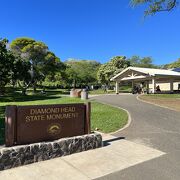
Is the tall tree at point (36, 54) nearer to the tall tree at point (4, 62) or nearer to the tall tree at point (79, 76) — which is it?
the tall tree at point (4, 62)

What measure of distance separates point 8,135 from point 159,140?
4.91 m

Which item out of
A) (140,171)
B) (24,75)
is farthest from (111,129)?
(24,75)

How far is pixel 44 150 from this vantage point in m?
6.12

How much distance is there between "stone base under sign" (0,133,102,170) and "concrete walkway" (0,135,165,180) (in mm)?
145

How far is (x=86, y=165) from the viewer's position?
229 inches

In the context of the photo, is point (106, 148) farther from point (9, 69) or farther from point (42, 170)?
point (9, 69)

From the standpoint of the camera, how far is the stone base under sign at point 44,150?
18.3 ft

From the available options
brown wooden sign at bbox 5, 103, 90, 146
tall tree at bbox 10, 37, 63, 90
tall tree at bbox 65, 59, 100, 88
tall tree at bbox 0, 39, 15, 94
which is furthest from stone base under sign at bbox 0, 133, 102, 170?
tall tree at bbox 65, 59, 100, 88

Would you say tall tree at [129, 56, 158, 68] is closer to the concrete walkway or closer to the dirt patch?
the dirt patch

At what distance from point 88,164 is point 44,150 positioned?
1195mm

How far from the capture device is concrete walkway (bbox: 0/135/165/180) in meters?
5.21

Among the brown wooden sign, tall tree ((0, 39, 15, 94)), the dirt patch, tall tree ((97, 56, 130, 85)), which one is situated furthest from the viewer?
tall tree ((97, 56, 130, 85))

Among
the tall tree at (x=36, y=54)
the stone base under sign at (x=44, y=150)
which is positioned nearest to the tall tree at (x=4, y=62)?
the tall tree at (x=36, y=54)

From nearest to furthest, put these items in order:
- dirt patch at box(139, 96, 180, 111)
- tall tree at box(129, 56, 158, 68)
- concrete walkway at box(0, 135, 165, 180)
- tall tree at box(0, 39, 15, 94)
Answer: concrete walkway at box(0, 135, 165, 180), dirt patch at box(139, 96, 180, 111), tall tree at box(0, 39, 15, 94), tall tree at box(129, 56, 158, 68)
